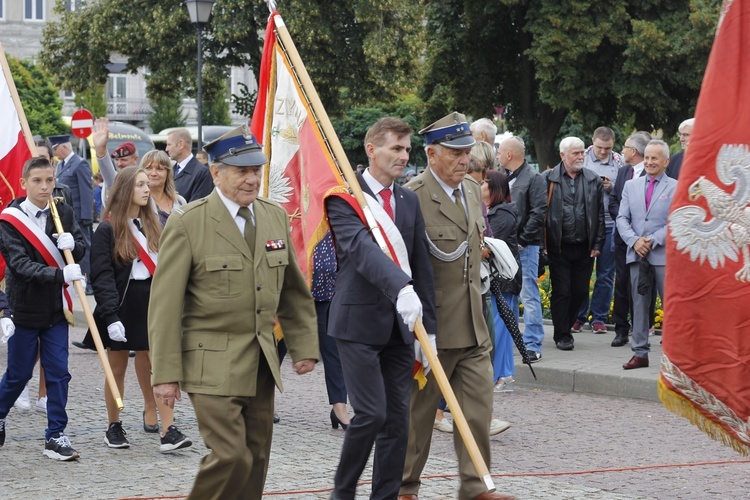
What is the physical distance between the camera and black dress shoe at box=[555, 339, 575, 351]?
11.5 m

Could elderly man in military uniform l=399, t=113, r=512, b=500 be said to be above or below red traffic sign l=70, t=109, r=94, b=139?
below

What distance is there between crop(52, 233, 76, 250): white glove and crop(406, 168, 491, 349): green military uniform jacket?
2704mm

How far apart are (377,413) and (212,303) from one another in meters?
1.02

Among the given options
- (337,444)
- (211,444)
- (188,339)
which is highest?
(188,339)

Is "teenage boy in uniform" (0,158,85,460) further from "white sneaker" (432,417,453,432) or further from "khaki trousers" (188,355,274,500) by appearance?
"khaki trousers" (188,355,274,500)

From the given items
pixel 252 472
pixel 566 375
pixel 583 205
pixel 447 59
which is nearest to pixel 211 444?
pixel 252 472

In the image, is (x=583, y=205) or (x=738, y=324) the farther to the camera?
(x=583, y=205)

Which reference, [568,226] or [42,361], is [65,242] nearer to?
[42,361]

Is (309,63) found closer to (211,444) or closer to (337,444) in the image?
(337,444)

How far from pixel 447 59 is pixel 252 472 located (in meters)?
29.7

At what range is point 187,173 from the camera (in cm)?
1031

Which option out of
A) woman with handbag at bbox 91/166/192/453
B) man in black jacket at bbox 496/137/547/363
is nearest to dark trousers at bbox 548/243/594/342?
man in black jacket at bbox 496/137/547/363

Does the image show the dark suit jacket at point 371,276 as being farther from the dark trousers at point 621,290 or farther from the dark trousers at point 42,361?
the dark trousers at point 621,290

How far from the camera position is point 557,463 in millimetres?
7492
